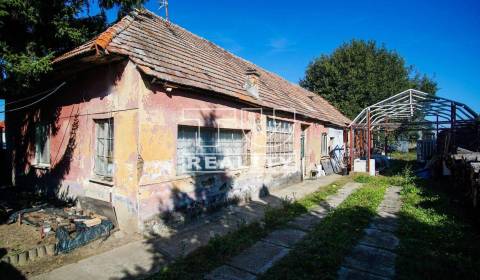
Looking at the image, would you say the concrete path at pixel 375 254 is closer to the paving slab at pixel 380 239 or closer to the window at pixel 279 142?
the paving slab at pixel 380 239

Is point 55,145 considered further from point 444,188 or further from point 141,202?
point 444,188

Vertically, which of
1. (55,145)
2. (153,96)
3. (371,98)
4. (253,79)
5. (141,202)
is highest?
(371,98)

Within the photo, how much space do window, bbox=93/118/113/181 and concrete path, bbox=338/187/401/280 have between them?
534 cm

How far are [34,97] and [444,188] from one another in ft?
48.0

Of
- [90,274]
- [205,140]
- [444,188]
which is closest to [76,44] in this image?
[205,140]

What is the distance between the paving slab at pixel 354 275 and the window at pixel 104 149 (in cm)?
520

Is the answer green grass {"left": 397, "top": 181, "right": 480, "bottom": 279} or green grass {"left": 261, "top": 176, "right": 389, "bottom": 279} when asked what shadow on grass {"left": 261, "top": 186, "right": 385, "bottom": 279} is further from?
green grass {"left": 397, "top": 181, "right": 480, "bottom": 279}

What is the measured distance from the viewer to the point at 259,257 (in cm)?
495

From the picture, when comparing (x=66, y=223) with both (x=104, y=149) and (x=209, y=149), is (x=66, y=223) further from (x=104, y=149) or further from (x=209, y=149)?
(x=209, y=149)

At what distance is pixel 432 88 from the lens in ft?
111

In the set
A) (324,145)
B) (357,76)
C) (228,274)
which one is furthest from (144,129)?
(357,76)

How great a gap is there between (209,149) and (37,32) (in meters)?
5.22

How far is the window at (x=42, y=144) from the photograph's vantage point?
29.0 ft

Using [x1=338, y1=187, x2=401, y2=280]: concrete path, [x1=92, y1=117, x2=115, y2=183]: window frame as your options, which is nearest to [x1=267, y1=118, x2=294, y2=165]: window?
[x1=338, y1=187, x2=401, y2=280]: concrete path
